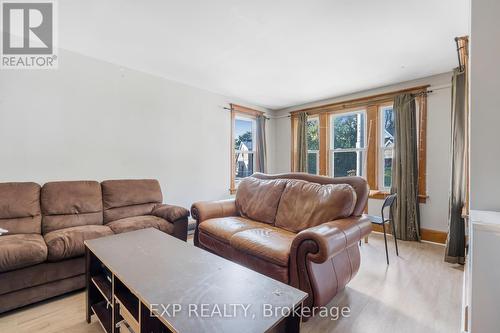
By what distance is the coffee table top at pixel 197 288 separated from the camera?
86 cm

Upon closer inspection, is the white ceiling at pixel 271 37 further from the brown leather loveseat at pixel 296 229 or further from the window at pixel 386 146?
the brown leather loveseat at pixel 296 229

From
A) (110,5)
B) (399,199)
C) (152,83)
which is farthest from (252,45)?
(399,199)

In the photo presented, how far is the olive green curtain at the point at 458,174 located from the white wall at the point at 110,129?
3310 millimetres

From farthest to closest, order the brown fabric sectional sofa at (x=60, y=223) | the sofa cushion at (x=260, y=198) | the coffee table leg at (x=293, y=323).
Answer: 1. the sofa cushion at (x=260, y=198)
2. the brown fabric sectional sofa at (x=60, y=223)
3. the coffee table leg at (x=293, y=323)

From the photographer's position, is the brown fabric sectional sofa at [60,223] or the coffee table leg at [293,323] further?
the brown fabric sectional sofa at [60,223]

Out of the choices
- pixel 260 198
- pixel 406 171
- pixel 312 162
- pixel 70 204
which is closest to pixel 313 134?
pixel 312 162

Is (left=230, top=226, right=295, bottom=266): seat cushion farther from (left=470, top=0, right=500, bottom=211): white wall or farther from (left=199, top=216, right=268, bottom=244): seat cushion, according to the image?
(left=470, top=0, right=500, bottom=211): white wall

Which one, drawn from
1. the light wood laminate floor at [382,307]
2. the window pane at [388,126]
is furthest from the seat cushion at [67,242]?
the window pane at [388,126]

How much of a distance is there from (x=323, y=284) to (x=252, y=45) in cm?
241

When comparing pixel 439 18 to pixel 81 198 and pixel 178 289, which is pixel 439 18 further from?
pixel 81 198

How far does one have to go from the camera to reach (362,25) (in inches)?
83.4

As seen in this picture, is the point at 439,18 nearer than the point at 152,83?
Yes

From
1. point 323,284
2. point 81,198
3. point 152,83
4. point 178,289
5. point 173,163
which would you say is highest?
point 152,83

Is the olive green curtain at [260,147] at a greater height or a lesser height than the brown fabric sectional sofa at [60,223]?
greater
